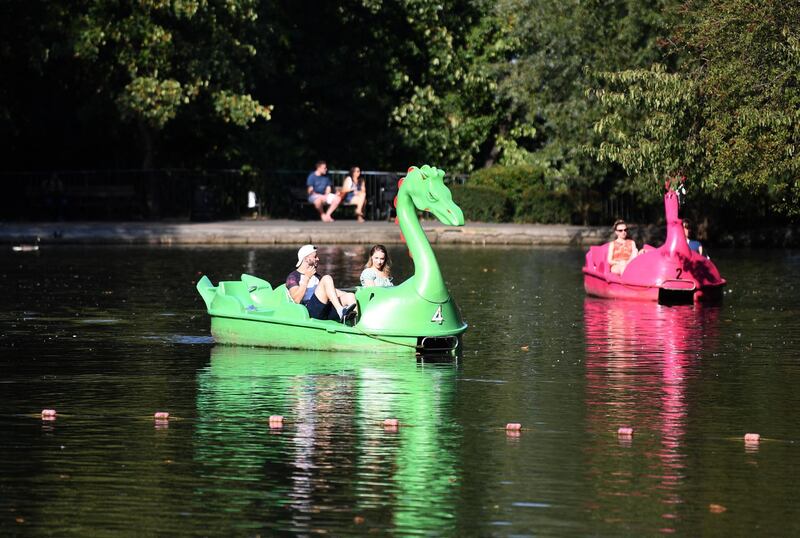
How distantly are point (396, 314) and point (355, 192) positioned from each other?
26147 mm

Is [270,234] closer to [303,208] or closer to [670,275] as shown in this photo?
[303,208]

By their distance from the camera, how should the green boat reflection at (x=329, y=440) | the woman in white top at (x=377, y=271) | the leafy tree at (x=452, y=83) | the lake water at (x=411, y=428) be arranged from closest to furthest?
the lake water at (x=411, y=428), the green boat reflection at (x=329, y=440), the woman in white top at (x=377, y=271), the leafy tree at (x=452, y=83)

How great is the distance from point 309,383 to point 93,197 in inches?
1183

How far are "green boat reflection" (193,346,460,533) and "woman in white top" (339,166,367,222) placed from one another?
25042mm

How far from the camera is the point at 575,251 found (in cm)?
3916

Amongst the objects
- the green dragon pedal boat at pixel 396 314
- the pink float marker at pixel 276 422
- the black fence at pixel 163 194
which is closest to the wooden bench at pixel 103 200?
the black fence at pixel 163 194

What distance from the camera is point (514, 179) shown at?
46.1 meters

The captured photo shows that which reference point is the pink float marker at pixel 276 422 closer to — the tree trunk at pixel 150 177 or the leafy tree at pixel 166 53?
the leafy tree at pixel 166 53

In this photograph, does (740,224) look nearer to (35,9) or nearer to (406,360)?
(35,9)

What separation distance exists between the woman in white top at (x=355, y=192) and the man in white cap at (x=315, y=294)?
24.3 meters

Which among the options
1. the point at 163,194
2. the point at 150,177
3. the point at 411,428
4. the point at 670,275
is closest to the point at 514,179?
the point at 163,194

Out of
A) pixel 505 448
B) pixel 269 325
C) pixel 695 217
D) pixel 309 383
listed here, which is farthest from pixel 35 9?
pixel 505 448

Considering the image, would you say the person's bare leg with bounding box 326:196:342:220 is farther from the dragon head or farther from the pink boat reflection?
the dragon head

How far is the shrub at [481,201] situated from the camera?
148 feet
